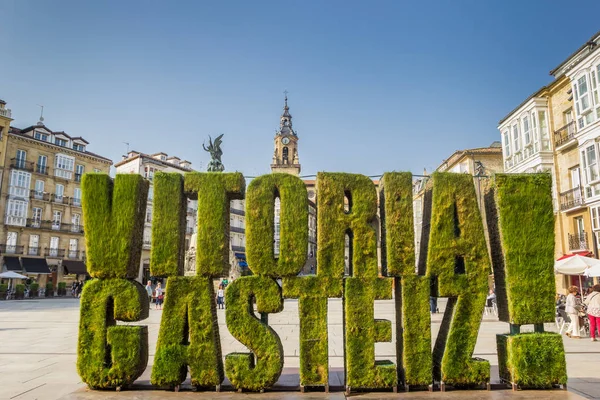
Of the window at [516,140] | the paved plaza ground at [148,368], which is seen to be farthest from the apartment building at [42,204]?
the window at [516,140]

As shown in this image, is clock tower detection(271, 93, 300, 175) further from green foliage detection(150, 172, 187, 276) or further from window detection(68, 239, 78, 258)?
green foliage detection(150, 172, 187, 276)

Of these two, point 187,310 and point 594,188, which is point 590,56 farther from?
point 187,310

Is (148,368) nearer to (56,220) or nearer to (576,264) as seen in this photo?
(576,264)

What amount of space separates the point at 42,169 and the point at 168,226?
160 ft

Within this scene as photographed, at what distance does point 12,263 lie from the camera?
43594mm

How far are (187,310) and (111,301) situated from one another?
133 cm

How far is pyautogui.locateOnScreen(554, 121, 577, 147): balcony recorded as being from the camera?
83.7ft

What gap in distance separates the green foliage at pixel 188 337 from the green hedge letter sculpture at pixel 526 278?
16.3 feet

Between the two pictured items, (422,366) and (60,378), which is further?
(60,378)

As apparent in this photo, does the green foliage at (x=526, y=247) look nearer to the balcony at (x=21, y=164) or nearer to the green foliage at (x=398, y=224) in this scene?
the green foliage at (x=398, y=224)

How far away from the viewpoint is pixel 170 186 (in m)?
7.71

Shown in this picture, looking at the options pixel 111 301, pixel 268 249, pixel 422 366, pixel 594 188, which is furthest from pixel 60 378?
pixel 594 188

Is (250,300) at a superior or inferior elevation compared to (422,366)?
superior

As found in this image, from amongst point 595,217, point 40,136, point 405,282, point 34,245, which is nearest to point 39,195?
point 34,245
